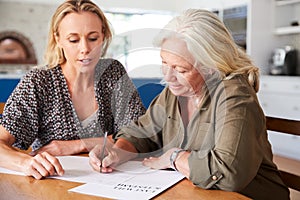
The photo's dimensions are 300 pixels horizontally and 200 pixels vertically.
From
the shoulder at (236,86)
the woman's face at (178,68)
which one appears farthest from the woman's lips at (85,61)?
the shoulder at (236,86)

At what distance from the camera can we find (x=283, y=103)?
187 inches

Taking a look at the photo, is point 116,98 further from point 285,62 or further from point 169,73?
point 285,62

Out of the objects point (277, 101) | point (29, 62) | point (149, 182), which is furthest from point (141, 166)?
point (29, 62)

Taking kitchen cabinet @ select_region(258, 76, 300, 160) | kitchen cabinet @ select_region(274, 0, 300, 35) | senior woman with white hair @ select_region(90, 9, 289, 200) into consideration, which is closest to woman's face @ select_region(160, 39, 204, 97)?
senior woman with white hair @ select_region(90, 9, 289, 200)

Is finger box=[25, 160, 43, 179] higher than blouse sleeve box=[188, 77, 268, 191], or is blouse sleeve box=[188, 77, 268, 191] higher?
blouse sleeve box=[188, 77, 268, 191]

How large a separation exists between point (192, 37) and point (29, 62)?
6.75 m

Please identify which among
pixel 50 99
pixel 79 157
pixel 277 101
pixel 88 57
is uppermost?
pixel 88 57

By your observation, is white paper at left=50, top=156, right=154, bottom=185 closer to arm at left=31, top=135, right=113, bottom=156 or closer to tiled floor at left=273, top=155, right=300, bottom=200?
arm at left=31, top=135, right=113, bottom=156

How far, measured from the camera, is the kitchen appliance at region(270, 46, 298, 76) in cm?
505

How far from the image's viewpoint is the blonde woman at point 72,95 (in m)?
1.40

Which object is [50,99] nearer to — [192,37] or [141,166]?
[141,166]

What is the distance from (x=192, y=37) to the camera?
1.12m

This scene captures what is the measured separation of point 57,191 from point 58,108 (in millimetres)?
571

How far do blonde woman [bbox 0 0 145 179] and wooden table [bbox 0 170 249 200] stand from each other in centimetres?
33
